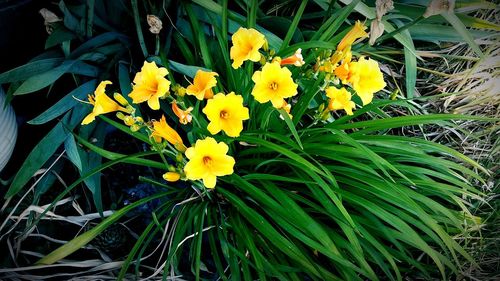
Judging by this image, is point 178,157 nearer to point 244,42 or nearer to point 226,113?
point 226,113

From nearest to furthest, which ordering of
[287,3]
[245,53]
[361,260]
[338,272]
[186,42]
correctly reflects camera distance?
[245,53] < [361,260] < [338,272] < [186,42] < [287,3]

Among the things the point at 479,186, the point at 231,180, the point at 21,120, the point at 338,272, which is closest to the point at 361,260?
the point at 338,272

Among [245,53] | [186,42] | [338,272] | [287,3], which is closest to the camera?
[245,53]

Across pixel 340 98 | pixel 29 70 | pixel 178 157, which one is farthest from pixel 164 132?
pixel 29 70

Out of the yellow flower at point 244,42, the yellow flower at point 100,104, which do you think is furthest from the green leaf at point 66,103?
the yellow flower at point 244,42

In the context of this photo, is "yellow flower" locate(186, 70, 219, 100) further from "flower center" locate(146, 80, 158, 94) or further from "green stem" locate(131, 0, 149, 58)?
"green stem" locate(131, 0, 149, 58)

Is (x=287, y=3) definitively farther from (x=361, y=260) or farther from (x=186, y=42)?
(x=361, y=260)

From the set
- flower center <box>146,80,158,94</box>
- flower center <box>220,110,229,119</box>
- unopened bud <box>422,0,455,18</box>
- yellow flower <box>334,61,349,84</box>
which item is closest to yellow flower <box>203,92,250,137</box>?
flower center <box>220,110,229,119</box>

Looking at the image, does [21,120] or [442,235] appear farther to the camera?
[21,120]
